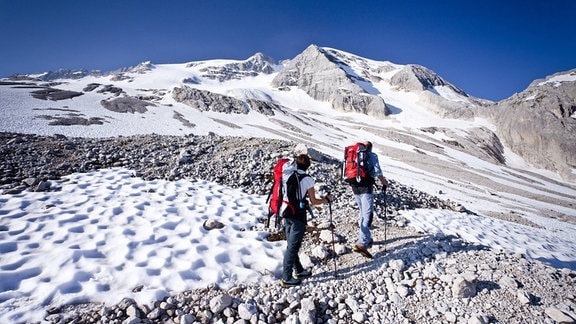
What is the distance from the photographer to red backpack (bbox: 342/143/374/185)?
7.29 m

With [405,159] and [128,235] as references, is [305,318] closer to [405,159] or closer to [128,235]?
[128,235]

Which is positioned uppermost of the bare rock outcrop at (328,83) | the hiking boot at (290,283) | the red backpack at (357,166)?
the bare rock outcrop at (328,83)

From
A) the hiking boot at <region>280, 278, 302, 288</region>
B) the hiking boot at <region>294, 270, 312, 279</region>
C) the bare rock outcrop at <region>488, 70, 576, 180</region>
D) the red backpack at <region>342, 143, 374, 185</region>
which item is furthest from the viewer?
the bare rock outcrop at <region>488, 70, 576, 180</region>

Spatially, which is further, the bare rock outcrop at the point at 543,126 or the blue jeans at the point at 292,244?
the bare rock outcrop at the point at 543,126

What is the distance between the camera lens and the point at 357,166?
7301 mm

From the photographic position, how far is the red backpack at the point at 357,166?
7.29m

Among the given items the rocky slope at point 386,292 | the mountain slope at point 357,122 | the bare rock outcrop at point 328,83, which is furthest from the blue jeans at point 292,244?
the bare rock outcrop at point 328,83

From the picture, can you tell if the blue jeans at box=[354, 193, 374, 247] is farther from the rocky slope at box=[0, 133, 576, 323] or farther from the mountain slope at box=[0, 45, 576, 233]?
the mountain slope at box=[0, 45, 576, 233]

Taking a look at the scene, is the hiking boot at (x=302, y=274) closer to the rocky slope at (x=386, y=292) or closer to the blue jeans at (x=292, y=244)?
the rocky slope at (x=386, y=292)

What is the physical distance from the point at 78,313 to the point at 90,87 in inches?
4340

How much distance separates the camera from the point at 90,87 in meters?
90.6

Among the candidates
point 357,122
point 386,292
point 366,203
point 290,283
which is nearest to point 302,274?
point 290,283

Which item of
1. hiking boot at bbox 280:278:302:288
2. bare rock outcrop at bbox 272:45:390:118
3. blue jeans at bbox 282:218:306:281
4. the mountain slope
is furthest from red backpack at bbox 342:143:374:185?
bare rock outcrop at bbox 272:45:390:118

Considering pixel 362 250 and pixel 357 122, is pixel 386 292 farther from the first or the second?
pixel 357 122
